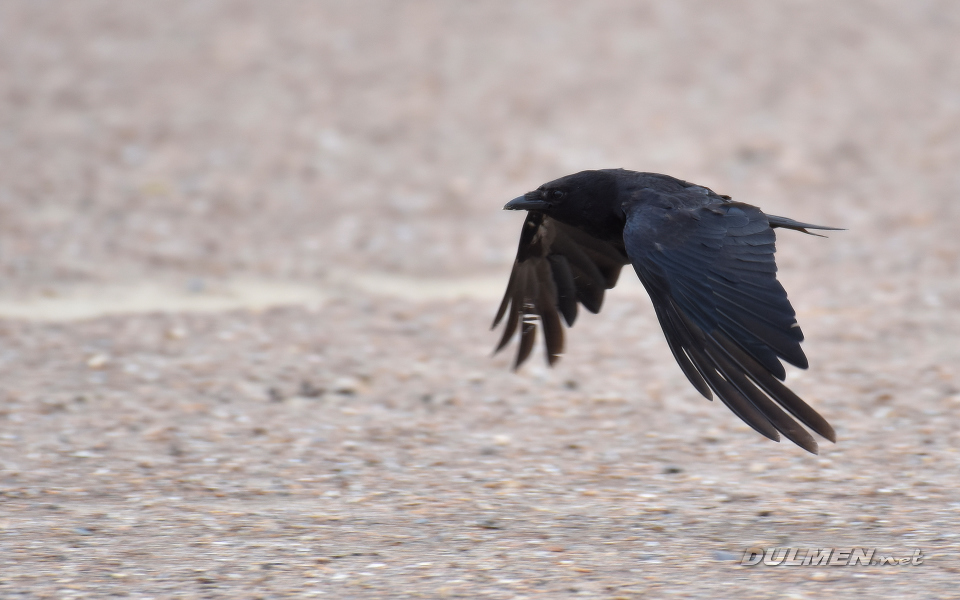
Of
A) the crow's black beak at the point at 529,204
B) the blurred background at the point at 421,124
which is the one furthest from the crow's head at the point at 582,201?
the blurred background at the point at 421,124

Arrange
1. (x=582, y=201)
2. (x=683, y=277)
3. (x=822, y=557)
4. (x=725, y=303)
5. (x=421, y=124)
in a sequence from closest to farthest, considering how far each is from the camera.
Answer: (x=822, y=557) < (x=725, y=303) < (x=683, y=277) < (x=582, y=201) < (x=421, y=124)

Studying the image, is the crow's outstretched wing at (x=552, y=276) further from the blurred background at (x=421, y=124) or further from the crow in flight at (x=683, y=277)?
the blurred background at (x=421, y=124)

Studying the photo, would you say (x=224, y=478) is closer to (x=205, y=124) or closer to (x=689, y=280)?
(x=689, y=280)

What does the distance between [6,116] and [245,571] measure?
10216 millimetres

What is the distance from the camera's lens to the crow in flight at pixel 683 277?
4.09 m

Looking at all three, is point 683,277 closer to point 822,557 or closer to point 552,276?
point 822,557

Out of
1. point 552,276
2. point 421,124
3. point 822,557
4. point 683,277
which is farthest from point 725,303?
point 421,124

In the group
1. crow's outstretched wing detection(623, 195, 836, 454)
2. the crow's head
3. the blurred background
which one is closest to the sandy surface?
the blurred background

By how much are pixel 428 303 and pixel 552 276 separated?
2.79 metres

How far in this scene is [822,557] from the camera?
13.4 ft

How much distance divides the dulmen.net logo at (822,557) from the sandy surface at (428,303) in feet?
0.21

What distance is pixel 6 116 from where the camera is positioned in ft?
41.3

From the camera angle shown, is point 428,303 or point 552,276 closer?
point 552,276

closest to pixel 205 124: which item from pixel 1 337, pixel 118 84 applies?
pixel 118 84
